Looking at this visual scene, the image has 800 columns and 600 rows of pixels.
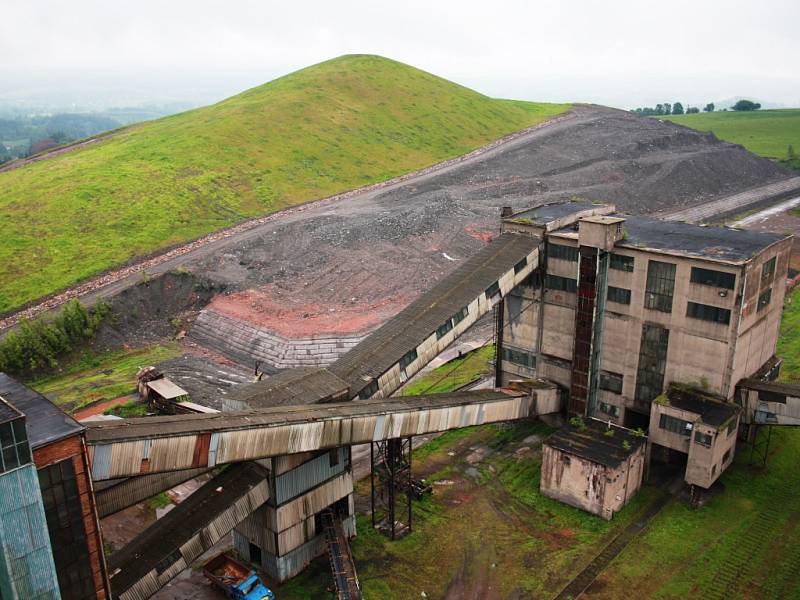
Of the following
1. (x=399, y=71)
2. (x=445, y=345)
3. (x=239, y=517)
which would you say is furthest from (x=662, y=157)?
(x=239, y=517)

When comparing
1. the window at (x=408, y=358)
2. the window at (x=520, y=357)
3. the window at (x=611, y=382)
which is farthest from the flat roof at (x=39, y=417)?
the window at (x=611, y=382)

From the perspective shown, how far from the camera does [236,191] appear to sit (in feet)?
289

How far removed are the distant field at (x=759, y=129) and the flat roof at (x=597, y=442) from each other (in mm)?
126166

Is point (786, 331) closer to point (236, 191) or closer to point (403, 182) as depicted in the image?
point (403, 182)

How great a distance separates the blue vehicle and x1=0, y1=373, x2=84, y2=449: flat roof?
36.9 ft

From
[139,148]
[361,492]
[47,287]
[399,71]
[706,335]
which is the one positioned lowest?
[361,492]

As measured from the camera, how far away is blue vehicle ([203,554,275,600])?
28.1m

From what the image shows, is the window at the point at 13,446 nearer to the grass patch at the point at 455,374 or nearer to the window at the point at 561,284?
the window at the point at 561,284

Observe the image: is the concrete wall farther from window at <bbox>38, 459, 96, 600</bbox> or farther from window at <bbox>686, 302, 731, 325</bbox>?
window at <bbox>38, 459, 96, 600</bbox>

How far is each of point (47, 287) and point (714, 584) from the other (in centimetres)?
6083

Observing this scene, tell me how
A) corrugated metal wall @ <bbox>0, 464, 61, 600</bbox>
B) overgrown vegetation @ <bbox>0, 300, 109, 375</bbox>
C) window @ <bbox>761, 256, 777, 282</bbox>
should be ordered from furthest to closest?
overgrown vegetation @ <bbox>0, 300, 109, 375</bbox>, window @ <bbox>761, 256, 777, 282</bbox>, corrugated metal wall @ <bbox>0, 464, 61, 600</bbox>

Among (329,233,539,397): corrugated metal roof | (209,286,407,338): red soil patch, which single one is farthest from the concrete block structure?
(209,286,407,338): red soil patch

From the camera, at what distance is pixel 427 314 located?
124 ft

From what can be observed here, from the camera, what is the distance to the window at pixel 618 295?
3916cm
